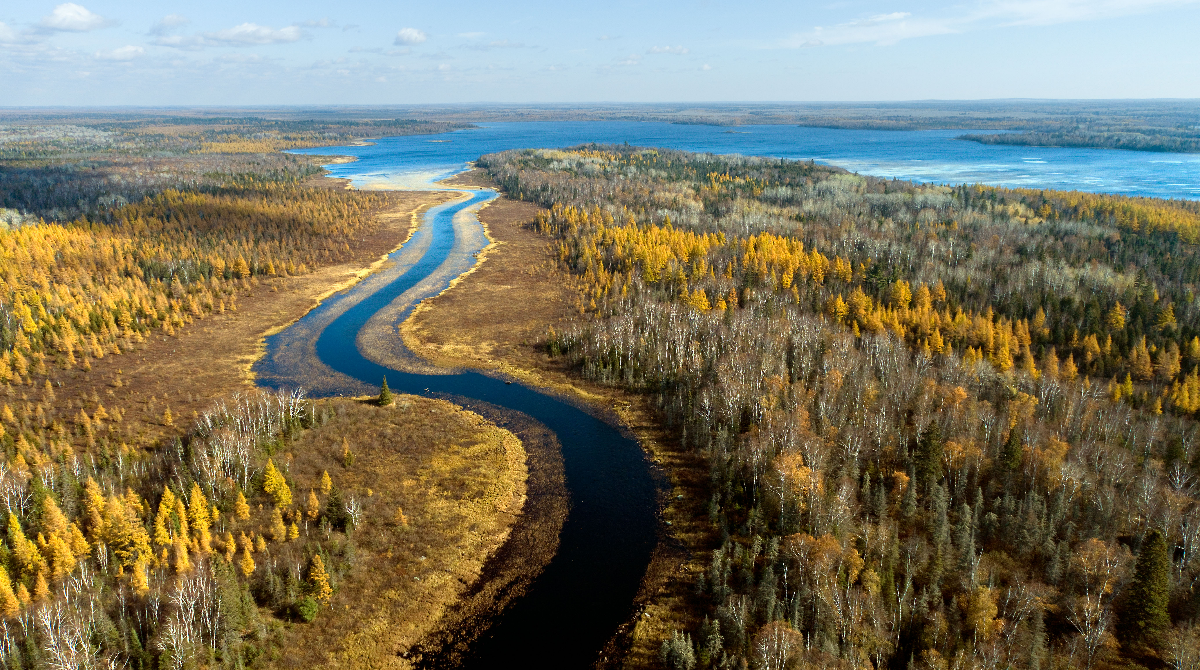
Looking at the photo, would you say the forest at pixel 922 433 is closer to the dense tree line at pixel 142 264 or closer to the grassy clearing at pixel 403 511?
the grassy clearing at pixel 403 511

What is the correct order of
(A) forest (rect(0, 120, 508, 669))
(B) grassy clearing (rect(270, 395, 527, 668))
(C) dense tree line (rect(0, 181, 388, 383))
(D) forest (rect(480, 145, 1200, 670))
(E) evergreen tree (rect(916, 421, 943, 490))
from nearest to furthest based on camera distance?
(A) forest (rect(0, 120, 508, 669))
(D) forest (rect(480, 145, 1200, 670))
(B) grassy clearing (rect(270, 395, 527, 668))
(E) evergreen tree (rect(916, 421, 943, 490))
(C) dense tree line (rect(0, 181, 388, 383))

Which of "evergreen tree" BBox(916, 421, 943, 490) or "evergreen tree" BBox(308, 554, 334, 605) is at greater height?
"evergreen tree" BBox(916, 421, 943, 490)

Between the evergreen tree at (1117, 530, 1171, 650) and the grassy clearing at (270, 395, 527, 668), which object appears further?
the grassy clearing at (270, 395, 527, 668)

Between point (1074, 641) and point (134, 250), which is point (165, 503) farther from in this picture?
point (134, 250)

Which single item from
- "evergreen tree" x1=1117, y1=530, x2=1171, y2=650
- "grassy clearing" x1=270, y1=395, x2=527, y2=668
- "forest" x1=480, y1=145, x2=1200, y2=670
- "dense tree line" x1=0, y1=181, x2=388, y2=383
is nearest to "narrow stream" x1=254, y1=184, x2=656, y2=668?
"grassy clearing" x1=270, y1=395, x2=527, y2=668

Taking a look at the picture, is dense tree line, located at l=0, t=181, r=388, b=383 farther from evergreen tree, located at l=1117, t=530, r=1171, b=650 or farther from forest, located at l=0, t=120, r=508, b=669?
evergreen tree, located at l=1117, t=530, r=1171, b=650

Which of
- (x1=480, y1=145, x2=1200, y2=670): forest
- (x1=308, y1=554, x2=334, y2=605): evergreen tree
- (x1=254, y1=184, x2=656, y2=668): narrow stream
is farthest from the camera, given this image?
(x1=308, y1=554, x2=334, y2=605): evergreen tree

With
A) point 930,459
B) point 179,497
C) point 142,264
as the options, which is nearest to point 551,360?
point 179,497
